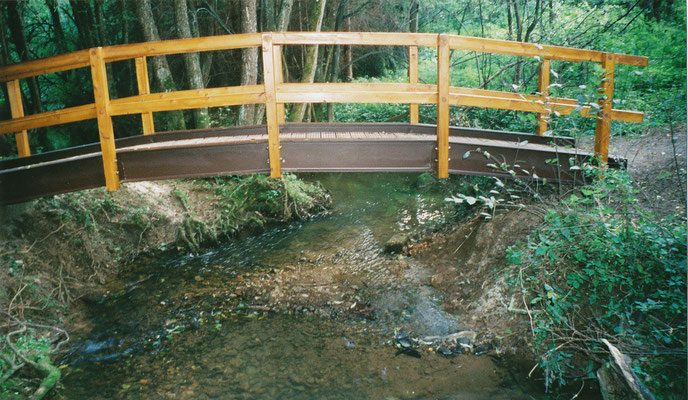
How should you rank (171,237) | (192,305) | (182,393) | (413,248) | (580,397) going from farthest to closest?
(171,237)
(413,248)
(192,305)
(182,393)
(580,397)

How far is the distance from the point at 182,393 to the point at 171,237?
4533 millimetres

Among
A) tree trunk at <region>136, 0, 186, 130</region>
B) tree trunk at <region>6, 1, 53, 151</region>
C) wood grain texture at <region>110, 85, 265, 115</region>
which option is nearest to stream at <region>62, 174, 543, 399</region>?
wood grain texture at <region>110, 85, 265, 115</region>

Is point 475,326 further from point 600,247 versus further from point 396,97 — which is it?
point 396,97

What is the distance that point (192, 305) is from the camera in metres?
6.83

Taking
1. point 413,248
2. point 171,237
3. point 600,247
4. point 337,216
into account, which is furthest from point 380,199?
point 600,247

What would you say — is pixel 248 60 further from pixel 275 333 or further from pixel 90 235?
pixel 275 333

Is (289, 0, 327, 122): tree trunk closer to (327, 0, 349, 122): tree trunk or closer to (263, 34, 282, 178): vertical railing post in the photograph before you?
(327, 0, 349, 122): tree trunk

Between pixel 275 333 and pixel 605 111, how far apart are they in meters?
5.12

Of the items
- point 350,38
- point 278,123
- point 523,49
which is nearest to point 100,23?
point 278,123

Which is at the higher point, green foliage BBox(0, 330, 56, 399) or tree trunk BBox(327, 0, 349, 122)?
tree trunk BBox(327, 0, 349, 122)

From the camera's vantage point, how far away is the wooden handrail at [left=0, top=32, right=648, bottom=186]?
18.9ft

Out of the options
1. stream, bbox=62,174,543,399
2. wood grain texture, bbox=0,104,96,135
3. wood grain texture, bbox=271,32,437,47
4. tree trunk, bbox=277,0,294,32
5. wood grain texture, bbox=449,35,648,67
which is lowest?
stream, bbox=62,174,543,399

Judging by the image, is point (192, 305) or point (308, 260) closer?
point (192, 305)

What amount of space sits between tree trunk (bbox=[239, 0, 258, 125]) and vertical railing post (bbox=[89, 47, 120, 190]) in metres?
4.94
